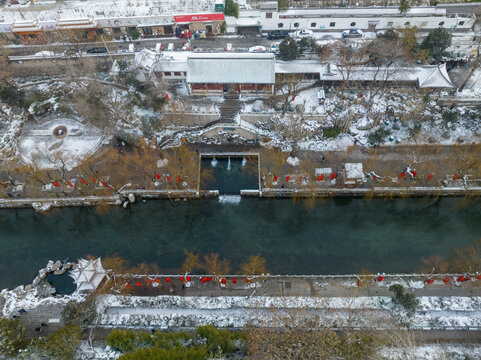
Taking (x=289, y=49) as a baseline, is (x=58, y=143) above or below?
below

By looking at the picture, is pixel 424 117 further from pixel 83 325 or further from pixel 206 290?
pixel 83 325

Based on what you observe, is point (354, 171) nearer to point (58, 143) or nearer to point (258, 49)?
point (258, 49)

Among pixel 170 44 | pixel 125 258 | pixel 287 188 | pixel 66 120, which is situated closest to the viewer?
pixel 125 258

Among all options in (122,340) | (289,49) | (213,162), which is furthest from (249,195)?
(289,49)

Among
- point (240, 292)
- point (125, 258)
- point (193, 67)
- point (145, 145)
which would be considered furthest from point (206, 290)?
point (193, 67)

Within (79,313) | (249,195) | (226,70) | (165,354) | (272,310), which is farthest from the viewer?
(226,70)

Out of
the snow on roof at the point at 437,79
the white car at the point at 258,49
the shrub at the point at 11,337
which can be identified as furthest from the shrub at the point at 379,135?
the shrub at the point at 11,337
